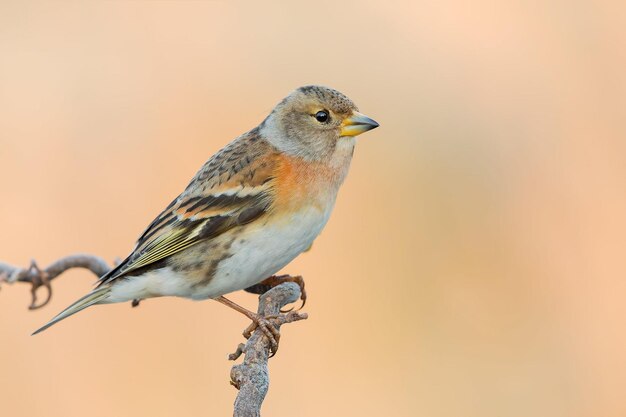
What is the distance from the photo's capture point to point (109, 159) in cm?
649

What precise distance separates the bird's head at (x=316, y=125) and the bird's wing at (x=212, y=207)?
0.44ft

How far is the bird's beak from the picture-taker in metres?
3.92

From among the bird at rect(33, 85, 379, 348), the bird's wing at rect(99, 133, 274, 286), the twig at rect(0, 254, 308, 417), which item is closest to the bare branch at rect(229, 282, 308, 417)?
the twig at rect(0, 254, 308, 417)

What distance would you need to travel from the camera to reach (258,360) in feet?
8.72

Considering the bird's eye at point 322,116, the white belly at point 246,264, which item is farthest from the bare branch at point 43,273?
the bird's eye at point 322,116

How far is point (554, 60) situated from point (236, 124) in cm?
241

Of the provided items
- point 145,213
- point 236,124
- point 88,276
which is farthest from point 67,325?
point 236,124

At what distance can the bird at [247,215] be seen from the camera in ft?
12.1

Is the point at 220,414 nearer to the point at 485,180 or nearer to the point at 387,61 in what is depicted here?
the point at 485,180

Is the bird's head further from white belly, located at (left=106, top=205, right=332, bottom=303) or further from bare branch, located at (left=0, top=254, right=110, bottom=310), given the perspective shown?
bare branch, located at (left=0, top=254, right=110, bottom=310)

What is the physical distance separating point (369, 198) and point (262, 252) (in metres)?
2.81

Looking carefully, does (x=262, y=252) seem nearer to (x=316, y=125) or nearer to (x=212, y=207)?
(x=212, y=207)

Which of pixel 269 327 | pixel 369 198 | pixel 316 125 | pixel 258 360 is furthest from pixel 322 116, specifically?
pixel 369 198

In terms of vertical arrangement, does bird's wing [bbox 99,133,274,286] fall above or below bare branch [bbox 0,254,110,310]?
above
